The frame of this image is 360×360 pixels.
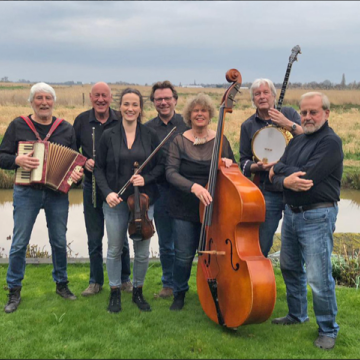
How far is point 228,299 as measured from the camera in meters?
3.42

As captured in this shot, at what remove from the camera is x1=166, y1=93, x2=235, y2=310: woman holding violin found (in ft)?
12.3

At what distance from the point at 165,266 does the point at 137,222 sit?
109cm

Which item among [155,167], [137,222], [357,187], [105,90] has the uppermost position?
[105,90]

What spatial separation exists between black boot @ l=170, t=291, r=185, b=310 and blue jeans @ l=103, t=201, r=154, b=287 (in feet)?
1.25

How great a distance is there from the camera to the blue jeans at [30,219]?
13.2 ft

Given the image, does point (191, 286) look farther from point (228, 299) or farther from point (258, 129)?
point (258, 129)

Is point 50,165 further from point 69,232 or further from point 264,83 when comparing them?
point 69,232

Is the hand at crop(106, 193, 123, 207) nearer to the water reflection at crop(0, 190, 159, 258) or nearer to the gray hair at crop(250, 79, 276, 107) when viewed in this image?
the gray hair at crop(250, 79, 276, 107)

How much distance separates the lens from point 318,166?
3191 mm

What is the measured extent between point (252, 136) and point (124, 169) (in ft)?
3.95

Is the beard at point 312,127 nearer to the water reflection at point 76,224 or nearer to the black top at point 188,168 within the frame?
the black top at point 188,168

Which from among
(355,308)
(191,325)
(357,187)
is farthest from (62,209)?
(357,187)

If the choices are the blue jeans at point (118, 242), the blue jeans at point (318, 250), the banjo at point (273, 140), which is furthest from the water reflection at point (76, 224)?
the blue jeans at point (318, 250)

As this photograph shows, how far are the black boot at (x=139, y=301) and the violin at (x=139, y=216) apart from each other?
2.19 ft
